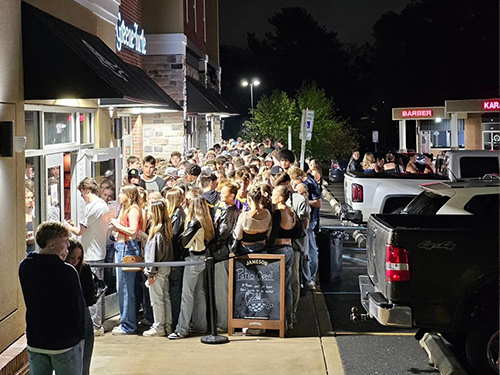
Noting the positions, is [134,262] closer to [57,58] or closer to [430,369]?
[57,58]

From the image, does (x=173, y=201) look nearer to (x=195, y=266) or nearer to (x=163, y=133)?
(x=195, y=266)

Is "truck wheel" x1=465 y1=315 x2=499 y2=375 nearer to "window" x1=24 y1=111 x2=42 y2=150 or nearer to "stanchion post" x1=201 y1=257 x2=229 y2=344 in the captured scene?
"stanchion post" x1=201 y1=257 x2=229 y2=344

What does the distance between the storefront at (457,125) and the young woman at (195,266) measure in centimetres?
2745

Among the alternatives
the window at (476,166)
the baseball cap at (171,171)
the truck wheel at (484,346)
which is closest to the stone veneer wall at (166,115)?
the baseball cap at (171,171)

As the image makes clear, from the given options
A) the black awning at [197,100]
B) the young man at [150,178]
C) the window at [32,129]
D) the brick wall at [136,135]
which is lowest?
the young man at [150,178]

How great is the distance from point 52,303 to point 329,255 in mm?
8204

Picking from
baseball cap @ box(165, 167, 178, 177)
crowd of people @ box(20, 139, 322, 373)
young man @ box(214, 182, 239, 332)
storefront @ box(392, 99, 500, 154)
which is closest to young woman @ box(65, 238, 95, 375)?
crowd of people @ box(20, 139, 322, 373)

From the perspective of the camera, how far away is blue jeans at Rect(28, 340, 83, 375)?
635 centimetres

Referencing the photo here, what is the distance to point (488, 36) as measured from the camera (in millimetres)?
83125

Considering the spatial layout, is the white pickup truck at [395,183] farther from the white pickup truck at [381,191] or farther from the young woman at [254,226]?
the young woman at [254,226]

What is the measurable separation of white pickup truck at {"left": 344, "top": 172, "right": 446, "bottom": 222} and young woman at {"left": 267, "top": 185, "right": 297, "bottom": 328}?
6.89 meters

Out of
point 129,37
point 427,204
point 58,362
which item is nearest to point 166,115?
point 129,37

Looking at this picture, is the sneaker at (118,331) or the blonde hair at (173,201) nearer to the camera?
the sneaker at (118,331)

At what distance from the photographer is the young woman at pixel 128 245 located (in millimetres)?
10352
